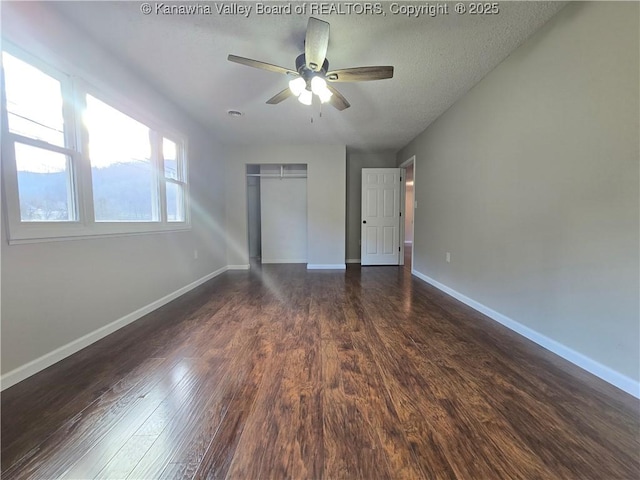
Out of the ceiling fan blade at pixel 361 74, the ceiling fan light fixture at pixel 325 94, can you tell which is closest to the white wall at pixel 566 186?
the ceiling fan blade at pixel 361 74

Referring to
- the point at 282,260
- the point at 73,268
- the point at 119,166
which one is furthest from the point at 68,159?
the point at 282,260

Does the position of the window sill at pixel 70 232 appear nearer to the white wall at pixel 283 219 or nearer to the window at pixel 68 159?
the window at pixel 68 159

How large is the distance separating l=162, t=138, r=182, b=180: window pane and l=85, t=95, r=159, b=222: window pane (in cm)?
28

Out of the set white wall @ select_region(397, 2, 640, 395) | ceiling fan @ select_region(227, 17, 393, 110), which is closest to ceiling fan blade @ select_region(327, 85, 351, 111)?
ceiling fan @ select_region(227, 17, 393, 110)

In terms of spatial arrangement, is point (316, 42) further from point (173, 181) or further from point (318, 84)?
point (173, 181)

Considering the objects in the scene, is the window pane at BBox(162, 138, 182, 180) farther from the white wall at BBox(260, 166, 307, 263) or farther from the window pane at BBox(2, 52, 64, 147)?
the white wall at BBox(260, 166, 307, 263)

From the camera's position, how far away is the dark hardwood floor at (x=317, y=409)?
979mm

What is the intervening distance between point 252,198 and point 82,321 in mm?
4624

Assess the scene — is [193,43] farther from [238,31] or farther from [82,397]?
[82,397]

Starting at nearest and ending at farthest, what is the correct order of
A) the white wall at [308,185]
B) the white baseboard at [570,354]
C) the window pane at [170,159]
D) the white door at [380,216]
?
the white baseboard at [570,354] < the window pane at [170,159] < the white wall at [308,185] < the white door at [380,216]

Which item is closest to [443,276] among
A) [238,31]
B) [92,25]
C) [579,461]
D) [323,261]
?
[323,261]

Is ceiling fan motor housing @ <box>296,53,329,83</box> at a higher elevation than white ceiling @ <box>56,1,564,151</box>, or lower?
lower

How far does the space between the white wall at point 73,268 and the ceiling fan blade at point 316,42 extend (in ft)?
5.69

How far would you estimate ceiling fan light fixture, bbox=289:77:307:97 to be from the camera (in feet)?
6.91
